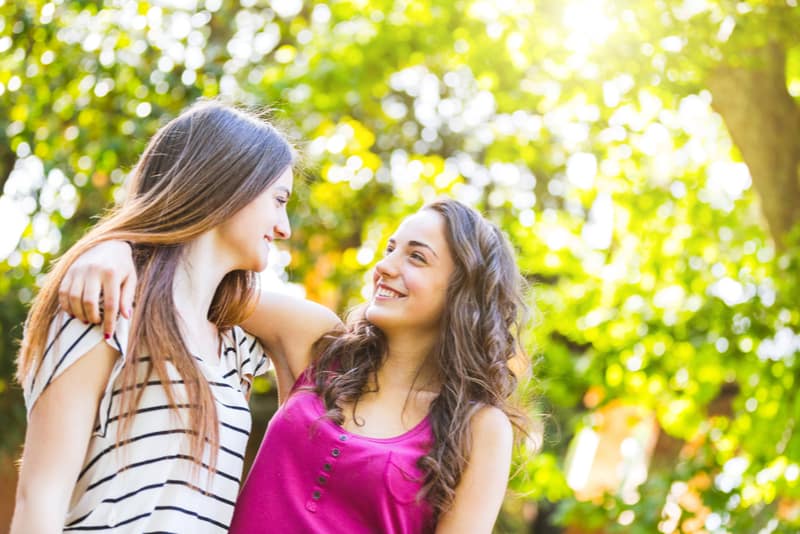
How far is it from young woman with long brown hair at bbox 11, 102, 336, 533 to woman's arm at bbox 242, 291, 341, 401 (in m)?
0.15

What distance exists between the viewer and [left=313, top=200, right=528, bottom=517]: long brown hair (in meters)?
2.97

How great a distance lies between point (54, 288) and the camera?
245 cm

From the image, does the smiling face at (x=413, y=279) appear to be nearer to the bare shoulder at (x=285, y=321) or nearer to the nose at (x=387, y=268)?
the nose at (x=387, y=268)

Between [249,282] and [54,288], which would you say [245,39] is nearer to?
[249,282]

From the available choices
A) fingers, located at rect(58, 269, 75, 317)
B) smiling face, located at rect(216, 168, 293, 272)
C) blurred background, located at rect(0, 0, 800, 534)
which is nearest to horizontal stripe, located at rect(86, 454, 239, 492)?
fingers, located at rect(58, 269, 75, 317)

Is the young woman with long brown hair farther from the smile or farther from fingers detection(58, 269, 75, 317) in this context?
the smile

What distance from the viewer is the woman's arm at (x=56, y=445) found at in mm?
2234

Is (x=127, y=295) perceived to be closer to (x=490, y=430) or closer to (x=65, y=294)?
(x=65, y=294)

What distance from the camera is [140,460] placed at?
2.49 metres

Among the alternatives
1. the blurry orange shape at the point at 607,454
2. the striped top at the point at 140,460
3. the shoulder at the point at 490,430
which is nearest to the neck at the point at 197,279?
A: the striped top at the point at 140,460

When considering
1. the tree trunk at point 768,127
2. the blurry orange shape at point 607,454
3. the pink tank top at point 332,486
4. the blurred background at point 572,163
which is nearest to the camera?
the pink tank top at point 332,486

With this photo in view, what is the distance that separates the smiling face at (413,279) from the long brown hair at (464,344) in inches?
1.2

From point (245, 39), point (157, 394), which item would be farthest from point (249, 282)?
point (245, 39)

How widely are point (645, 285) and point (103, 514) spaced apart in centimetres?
581
